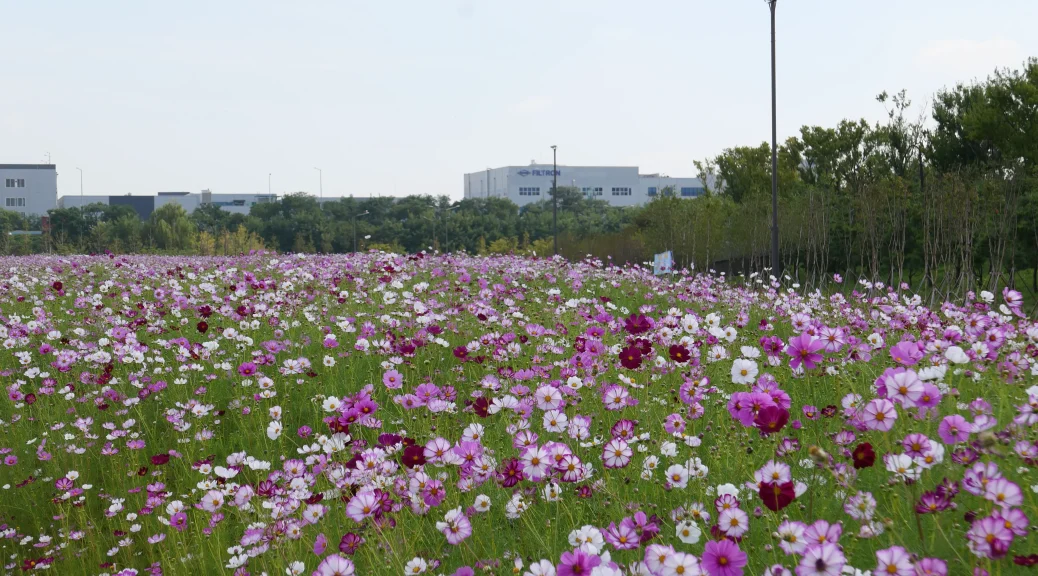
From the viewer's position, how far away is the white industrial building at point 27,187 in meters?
114

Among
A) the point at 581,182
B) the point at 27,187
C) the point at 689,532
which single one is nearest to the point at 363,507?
the point at 689,532

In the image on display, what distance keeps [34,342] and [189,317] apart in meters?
1.37

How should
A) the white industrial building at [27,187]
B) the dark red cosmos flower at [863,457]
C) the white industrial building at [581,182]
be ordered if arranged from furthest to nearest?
the white industrial building at [581,182]
the white industrial building at [27,187]
the dark red cosmos flower at [863,457]

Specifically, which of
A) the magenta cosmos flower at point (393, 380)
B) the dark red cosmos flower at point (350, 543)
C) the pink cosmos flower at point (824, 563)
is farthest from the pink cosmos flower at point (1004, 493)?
the magenta cosmos flower at point (393, 380)

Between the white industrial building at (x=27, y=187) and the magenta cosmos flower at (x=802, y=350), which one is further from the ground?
the white industrial building at (x=27, y=187)

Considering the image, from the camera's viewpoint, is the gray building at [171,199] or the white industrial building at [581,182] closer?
the gray building at [171,199]

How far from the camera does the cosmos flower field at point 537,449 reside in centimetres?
208

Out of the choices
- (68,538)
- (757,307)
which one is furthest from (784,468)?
(757,307)

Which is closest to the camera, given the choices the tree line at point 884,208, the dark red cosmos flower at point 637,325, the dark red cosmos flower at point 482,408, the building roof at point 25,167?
the dark red cosmos flower at point 482,408

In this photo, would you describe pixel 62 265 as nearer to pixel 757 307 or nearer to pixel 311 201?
pixel 757 307

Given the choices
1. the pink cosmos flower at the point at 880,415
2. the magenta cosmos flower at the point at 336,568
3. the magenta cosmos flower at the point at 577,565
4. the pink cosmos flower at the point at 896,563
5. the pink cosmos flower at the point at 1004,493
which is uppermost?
the pink cosmos flower at the point at 880,415

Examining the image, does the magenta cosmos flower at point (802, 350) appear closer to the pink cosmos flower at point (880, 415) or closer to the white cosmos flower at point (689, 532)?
the pink cosmos flower at point (880, 415)

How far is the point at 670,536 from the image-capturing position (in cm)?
275

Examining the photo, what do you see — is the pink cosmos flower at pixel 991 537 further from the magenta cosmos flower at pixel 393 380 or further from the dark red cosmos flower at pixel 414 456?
the magenta cosmos flower at pixel 393 380
